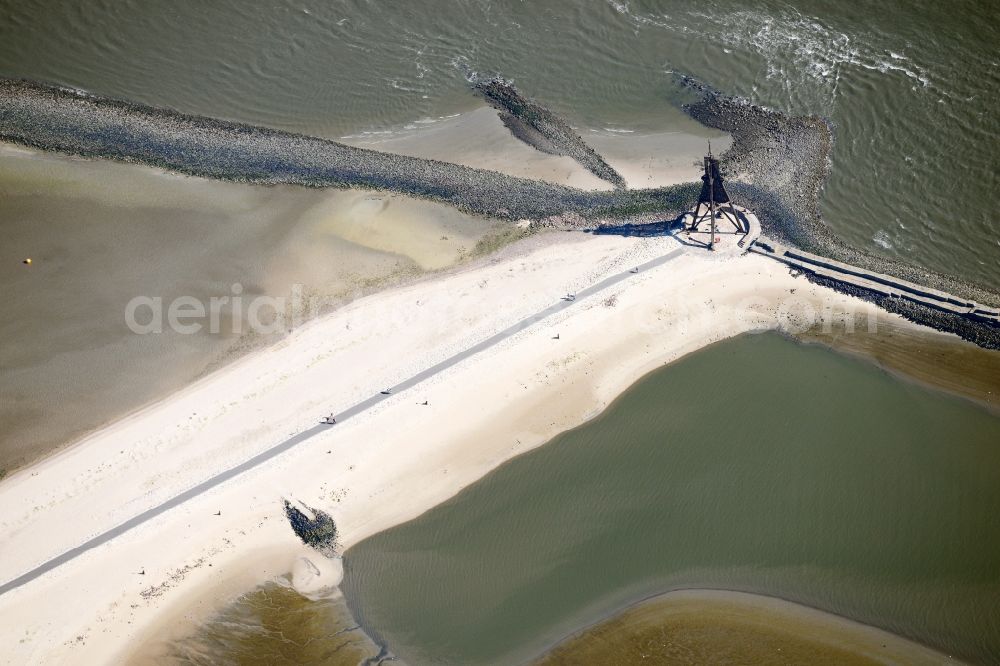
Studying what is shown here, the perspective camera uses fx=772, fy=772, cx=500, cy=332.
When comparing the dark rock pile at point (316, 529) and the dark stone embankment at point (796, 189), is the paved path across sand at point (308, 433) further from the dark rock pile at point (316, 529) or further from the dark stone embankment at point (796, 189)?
the dark stone embankment at point (796, 189)

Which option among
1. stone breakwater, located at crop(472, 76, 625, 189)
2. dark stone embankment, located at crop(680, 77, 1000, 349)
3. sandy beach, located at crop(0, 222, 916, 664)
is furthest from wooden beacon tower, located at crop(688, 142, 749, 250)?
stone breakwater, located at crop(472, 76, 625, 189)

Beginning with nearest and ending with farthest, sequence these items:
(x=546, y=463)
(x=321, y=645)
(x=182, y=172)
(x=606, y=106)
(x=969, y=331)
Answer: (x=321, y=645) < (x=546, y=463) < (x=969, y=331) < (x=182, y=172) < (x=606, y=106)

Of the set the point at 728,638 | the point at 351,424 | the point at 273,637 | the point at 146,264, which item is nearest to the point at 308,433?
the point at 351,424

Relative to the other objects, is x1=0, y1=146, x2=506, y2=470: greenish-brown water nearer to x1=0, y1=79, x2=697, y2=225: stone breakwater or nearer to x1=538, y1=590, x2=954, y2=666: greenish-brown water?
x1=0, y1=79, x2=697, y2=225: stone breakwater

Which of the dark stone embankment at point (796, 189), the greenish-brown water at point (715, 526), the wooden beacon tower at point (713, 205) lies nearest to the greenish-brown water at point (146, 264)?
the wooden beacon tower at point (713, 205)

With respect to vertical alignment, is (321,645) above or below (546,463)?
below

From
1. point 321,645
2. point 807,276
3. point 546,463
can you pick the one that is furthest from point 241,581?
point 807,276

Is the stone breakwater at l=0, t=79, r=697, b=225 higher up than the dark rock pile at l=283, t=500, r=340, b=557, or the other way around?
the stone breakwater at l=0, t=79, r=697, b=225

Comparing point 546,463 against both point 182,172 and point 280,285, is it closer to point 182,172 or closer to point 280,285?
point 280,285
